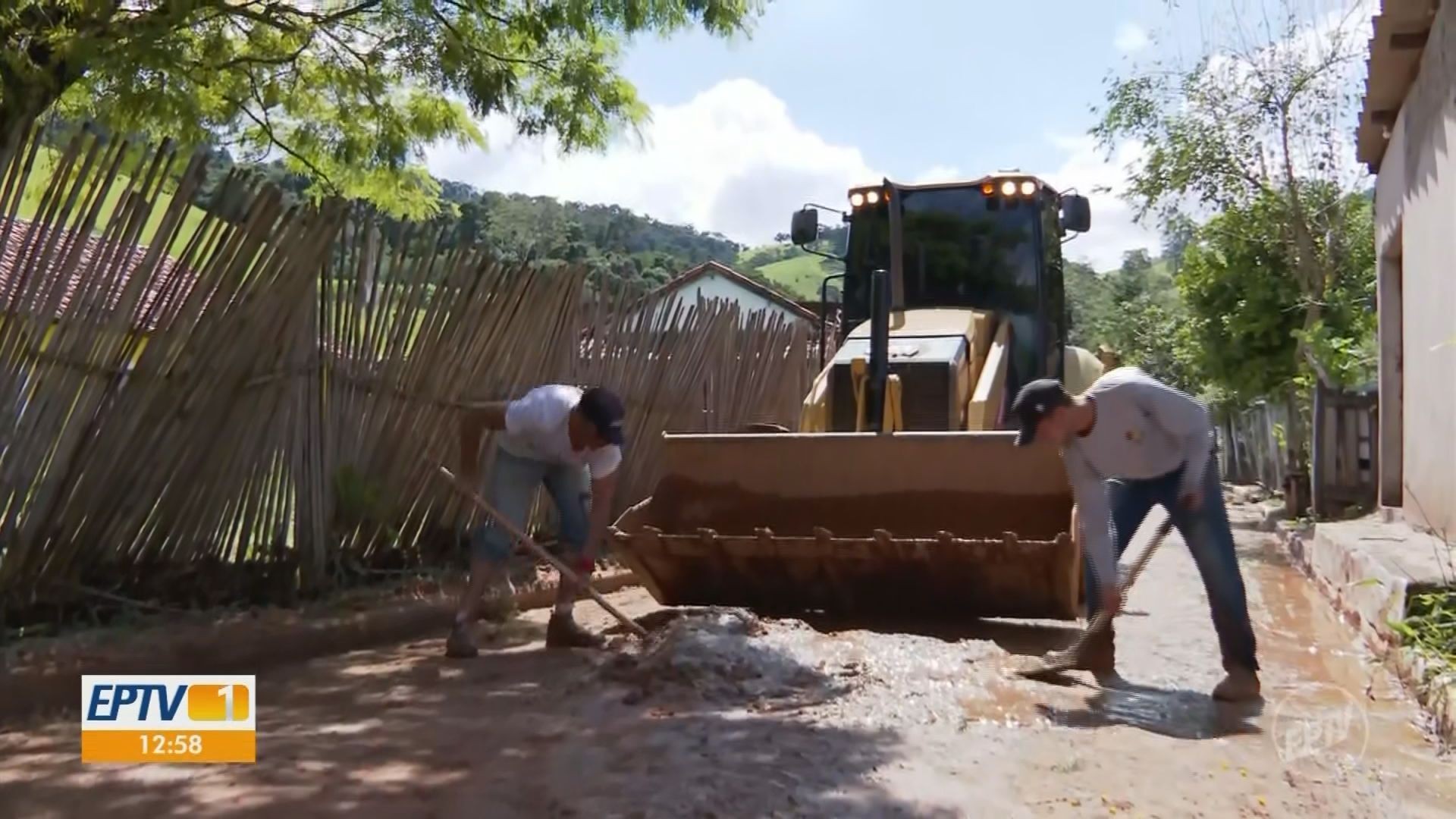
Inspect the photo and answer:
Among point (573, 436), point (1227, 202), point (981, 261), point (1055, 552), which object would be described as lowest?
point (1055, 552)

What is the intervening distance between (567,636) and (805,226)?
340 cm

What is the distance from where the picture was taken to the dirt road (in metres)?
3.49

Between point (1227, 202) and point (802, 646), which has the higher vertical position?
point (1227, 202)

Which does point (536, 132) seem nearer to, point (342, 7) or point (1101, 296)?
point (342, 7)

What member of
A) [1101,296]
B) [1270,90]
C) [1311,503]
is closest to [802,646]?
[1311,503]

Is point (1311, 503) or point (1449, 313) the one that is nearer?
point (1449, 313)

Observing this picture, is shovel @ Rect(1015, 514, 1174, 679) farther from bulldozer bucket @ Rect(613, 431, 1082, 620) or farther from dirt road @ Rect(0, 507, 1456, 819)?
bulldozer bucket @ Rect(613, 431, 1082, 620)

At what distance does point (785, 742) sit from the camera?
402 centimetres

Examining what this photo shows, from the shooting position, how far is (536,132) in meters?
9.41

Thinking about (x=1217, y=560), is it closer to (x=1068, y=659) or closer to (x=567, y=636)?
(x=1068, y=659)

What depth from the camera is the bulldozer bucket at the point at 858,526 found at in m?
5.95

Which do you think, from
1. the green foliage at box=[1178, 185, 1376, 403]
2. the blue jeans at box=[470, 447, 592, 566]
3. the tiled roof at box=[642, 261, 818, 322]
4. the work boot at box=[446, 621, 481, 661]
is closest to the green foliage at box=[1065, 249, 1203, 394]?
the green foliage at box=[1178, 185, 1376, 403]

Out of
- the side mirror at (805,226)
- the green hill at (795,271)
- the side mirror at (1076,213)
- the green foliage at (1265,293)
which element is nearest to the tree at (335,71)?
the side mirror at (805,226)

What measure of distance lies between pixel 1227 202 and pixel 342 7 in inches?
451
